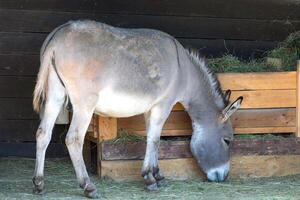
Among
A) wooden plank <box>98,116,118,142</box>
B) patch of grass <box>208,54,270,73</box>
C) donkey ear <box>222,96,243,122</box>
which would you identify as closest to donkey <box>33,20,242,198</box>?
donkey ear <box>222,96,243,122</box>

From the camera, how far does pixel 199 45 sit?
820 centimetres

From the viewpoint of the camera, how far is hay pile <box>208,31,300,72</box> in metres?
7.28

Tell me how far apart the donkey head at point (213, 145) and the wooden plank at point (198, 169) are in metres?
0.20

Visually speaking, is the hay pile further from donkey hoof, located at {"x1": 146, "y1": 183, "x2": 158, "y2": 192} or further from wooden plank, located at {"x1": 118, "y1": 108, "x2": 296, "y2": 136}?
donkey hoof, located at {"x1": 146, "y1": 183, "x2": 158, "y2": 192}

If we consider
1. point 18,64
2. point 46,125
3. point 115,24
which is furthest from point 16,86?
point 46,125

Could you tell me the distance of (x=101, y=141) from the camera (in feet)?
21.8

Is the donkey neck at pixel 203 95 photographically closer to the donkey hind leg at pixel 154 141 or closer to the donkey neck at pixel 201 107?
the donkey neck at pixel 201 107

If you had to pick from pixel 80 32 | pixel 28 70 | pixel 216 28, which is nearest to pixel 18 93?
pixel 28 70

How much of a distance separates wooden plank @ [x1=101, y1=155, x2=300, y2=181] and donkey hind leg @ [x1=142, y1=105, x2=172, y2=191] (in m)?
0.30

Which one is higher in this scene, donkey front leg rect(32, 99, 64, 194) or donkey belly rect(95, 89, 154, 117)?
donkey belly rect(95, 89, 154, 117)

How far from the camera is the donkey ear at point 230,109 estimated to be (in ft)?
21.5

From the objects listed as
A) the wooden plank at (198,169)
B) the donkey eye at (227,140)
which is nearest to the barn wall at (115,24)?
the wooden plank at (198,169)

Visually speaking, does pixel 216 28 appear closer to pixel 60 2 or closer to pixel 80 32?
pixel 60 2

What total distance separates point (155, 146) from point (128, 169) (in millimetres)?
431
